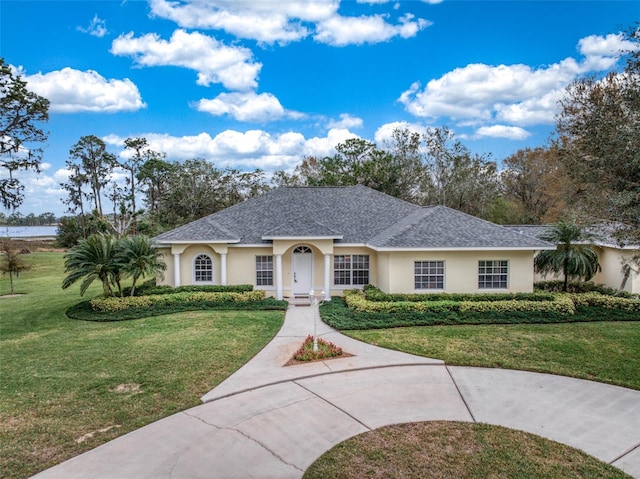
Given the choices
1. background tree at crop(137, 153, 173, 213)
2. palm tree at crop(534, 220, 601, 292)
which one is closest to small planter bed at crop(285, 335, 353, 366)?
palm tree at crop(534, 220, 601, 292)

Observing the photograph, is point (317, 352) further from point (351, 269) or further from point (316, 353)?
point (351, 269)

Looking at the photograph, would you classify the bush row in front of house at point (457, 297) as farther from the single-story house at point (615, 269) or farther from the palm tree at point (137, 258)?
the palm tree at point (137, 258)

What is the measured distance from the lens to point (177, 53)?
16.6 meters

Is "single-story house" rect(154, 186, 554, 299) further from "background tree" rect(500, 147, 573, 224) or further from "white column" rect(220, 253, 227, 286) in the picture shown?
"background tree" rect(500, 147, 573, 224)

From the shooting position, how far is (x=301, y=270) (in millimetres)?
19328

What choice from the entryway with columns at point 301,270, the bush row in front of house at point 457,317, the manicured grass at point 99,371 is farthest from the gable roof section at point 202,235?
the bush row in front of house at point 457,317

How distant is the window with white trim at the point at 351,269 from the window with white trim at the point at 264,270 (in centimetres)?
323

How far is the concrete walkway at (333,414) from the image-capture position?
5758 mm

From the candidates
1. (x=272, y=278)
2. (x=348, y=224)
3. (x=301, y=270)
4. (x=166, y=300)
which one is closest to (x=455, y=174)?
(x=348, y=224)

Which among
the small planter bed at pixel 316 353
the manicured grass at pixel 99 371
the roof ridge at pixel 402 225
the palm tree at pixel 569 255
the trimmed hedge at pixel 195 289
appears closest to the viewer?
the manicured grass at pixel 99 371

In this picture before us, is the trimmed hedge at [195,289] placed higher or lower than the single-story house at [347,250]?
lower

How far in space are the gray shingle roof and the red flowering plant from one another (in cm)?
660

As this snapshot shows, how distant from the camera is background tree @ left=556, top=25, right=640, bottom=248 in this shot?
24.6 feet

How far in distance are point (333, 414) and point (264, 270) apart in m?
12.4
